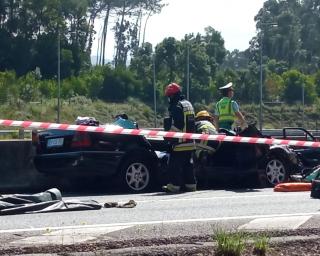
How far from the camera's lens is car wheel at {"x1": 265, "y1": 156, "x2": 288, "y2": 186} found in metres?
16.5

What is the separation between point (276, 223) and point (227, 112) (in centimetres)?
655

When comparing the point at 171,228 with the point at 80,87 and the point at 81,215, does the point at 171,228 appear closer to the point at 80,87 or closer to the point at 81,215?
the point at 81,215

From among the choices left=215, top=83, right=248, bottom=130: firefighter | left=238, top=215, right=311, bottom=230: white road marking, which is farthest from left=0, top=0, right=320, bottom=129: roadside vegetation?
left=238, top=215, right=311, bottom=230: white road marking

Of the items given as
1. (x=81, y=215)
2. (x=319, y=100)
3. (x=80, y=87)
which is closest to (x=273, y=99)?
(x=319, y=100)

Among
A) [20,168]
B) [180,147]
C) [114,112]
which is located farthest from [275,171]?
[114,112]

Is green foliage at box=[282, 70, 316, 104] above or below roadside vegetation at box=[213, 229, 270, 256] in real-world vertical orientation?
above

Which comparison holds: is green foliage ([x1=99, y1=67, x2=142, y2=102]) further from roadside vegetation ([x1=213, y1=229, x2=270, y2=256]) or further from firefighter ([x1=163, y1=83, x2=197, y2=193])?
roadside vegetation ([x1=213, y1=229, x2=270, y2=256])

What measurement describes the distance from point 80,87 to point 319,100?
1578cm

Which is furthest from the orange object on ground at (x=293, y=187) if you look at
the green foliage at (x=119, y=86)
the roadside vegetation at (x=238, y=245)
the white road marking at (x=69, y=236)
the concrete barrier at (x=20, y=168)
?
the green foliage at (x=119, y=86)

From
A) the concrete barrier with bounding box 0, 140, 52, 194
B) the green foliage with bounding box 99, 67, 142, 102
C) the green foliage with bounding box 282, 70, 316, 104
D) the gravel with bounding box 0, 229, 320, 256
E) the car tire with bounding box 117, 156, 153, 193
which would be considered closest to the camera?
the gravel with bounding box 0, 229, 320, 256

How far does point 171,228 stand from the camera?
10.1 m

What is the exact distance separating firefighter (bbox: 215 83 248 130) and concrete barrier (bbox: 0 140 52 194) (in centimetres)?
326

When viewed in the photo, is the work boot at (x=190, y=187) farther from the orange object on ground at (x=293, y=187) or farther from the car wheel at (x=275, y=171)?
the car wheel at (x=275, y=171)

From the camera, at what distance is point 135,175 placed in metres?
15.3
